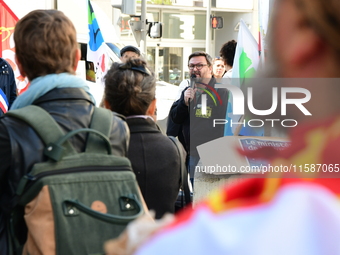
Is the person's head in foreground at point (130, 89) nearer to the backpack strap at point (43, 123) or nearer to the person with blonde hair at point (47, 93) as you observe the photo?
the person with blonde hair at point (47, 93)

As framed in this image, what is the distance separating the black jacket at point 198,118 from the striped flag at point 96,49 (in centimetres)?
170

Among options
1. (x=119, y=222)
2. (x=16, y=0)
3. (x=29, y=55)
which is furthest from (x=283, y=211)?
(x=16, y=0)

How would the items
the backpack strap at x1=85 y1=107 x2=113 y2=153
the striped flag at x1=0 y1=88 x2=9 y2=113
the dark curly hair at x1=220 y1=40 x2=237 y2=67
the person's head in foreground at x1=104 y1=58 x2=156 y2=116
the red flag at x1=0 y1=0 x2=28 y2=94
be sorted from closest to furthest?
the backpack strap at x1=85 y1=107 x2=113 y2=153 → the person's head in foreground at x1=104 y1=58 x2=156 y2=116 → the striped flag at x1=0 y1=88 x2=9 y2=113 → the dark curly hair at x1=220 y1=40 x2=237 y2=67 → the red flag at x1=0 y1=0 x2=28 y2=94

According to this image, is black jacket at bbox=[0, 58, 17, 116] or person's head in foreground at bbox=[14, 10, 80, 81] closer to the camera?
person's head in foreground at bbox=[14, 10, 80, 81]

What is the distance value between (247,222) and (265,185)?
0.05m

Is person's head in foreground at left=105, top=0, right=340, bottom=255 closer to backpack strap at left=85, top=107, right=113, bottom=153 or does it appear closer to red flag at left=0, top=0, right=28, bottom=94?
backpack strap at left=85, top=107, right=113, bottom=153

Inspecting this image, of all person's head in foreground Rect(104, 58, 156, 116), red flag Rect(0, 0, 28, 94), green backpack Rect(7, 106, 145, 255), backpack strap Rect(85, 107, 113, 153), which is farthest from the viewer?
red flag Rect(0, 0, 28, 94)

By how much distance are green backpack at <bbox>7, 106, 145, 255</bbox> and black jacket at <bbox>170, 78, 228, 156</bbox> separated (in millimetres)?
3318

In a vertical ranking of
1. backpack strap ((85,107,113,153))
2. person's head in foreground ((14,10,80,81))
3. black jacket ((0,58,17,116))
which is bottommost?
black jacket ((0,58,17,116))

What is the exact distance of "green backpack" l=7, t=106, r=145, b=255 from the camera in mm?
1870

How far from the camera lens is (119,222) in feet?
6.36

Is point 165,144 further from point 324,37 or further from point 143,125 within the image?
point 324,37

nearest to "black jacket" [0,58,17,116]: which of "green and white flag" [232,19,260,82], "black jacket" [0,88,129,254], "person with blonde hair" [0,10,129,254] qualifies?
"green and white flag" [232,19,260,82]

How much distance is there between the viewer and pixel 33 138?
1.91m
